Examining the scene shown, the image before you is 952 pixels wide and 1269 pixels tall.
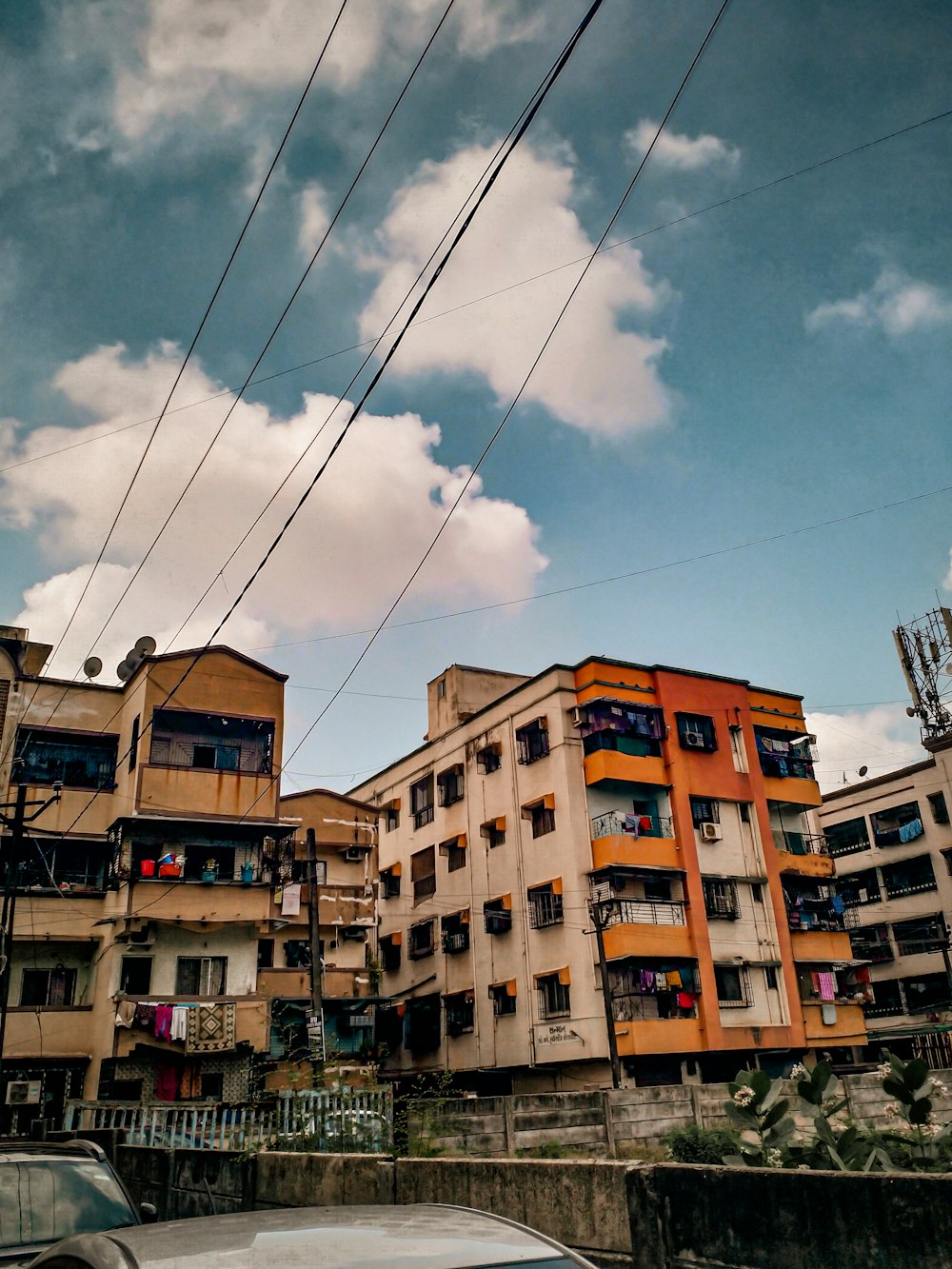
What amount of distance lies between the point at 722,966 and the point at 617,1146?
806 inches

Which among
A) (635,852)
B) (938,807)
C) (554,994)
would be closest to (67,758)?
(554,994)

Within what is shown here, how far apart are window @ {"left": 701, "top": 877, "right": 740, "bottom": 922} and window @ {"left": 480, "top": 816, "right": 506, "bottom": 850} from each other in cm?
796

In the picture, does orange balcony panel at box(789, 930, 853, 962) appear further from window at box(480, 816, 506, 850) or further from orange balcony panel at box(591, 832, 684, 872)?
window at box(480, 816, 506, 850)

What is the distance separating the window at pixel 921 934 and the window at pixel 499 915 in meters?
20.7

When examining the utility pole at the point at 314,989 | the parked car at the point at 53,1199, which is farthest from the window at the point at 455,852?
the parked car at the point at 53,1199

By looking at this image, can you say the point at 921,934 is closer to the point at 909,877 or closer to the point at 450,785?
the point at 909,877

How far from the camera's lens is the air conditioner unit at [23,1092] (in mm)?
29344

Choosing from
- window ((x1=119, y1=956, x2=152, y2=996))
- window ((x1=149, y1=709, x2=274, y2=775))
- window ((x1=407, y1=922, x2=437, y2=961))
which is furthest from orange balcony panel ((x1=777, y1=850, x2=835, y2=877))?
window ((x1=119, y1=956, x2=152, y2=996))

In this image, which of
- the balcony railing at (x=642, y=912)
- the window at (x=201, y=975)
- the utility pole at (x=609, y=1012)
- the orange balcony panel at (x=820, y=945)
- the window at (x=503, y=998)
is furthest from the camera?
the orange balcony panel at (x=820, y=945)

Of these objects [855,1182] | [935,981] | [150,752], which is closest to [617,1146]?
[855,1182]

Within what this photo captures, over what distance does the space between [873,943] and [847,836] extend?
20.1 ft

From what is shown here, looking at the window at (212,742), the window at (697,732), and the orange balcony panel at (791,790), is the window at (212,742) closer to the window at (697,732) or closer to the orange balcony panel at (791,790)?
the window at (697,732)

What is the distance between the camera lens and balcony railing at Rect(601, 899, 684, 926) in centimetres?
3422

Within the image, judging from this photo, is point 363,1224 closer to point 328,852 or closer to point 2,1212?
point 2,1212
